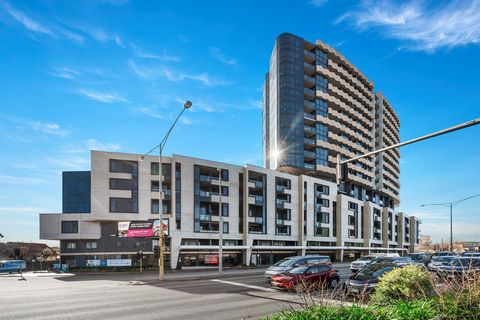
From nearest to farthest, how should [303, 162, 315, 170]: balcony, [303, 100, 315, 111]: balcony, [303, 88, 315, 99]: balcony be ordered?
[303, 162, 315, 170]: balcony
[303, 100, 315, 111]: balcony
[303, 88, 315, 99]: balcony

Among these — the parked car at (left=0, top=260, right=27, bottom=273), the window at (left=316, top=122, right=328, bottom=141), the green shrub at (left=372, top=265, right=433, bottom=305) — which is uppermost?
the window at (left=316, top=122, right=328, bottom=141)

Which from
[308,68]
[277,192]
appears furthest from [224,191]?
[308,68]

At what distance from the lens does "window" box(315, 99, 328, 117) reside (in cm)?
7361

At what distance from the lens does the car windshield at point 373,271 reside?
17344 millimetres

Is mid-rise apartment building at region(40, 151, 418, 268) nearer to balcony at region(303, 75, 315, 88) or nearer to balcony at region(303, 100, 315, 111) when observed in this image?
balcony at region(303, 100, 315, 111)

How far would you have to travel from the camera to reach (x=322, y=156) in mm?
73312

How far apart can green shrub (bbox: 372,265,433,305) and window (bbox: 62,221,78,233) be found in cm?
3919

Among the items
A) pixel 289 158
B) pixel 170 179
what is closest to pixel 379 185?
pixel 289 158

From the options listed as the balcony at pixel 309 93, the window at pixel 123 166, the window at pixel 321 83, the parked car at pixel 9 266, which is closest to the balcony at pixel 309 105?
the balcony at pixel 309 93

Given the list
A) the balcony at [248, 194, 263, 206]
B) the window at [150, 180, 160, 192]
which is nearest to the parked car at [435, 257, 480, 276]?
the balcony at [248, 194, 263, 206]

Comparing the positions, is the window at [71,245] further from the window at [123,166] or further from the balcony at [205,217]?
the balcony at [205,217]

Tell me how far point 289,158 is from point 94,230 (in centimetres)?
3917

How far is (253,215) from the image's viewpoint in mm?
54156

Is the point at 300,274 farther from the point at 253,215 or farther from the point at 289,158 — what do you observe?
the point at 289,158
